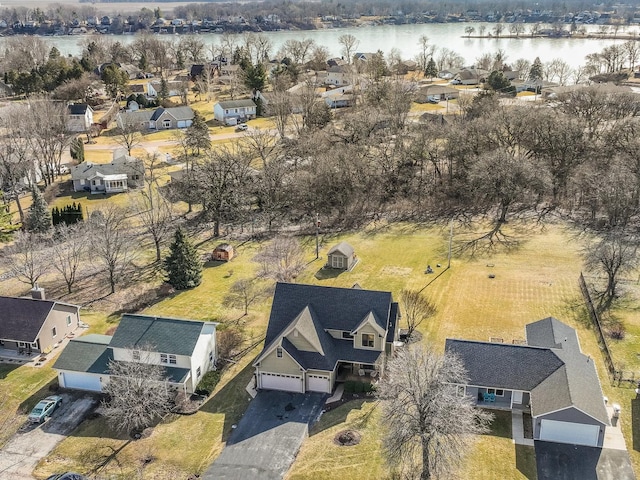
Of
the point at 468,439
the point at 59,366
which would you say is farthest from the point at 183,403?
the point at 468,439

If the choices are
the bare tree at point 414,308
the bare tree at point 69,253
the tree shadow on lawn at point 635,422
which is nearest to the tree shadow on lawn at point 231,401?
the bare tree at point 414,308

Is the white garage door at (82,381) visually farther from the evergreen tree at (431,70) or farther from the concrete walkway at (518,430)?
the evergreen tree at (431,70)

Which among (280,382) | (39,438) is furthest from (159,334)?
(39,438)

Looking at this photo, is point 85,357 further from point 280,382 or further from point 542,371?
point 542,371

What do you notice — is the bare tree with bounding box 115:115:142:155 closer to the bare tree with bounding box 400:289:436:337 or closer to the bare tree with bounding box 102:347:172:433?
the bare tree with bounding box 400:289:436:337

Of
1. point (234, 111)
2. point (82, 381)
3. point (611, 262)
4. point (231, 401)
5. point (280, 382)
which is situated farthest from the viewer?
point (234, 111)
